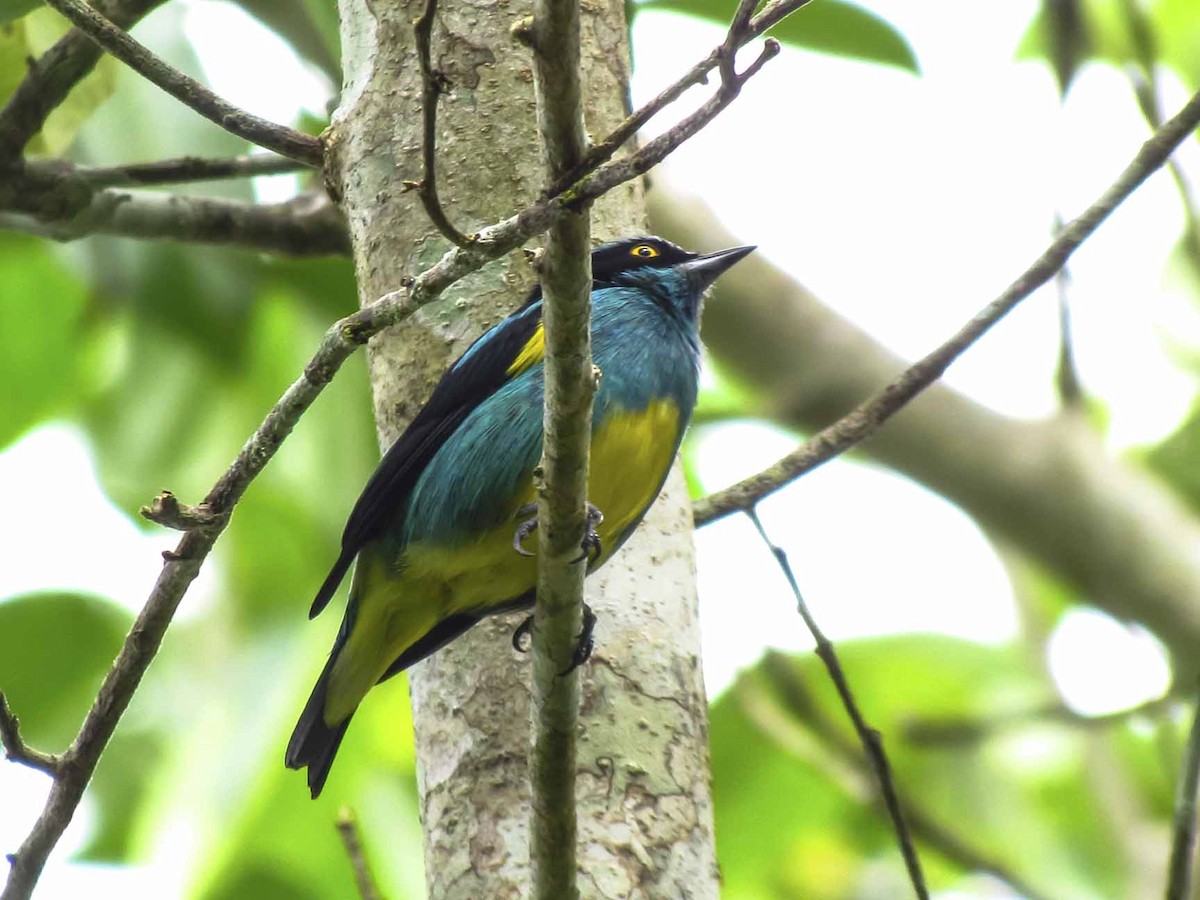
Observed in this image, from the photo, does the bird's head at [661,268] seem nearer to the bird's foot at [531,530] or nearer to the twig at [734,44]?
the bird's foot at [531,530]

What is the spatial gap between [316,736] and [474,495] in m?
0.69

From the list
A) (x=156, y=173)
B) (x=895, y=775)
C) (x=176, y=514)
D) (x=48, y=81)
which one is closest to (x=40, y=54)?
(x=48, y=81)

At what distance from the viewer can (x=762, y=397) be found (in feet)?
15.9

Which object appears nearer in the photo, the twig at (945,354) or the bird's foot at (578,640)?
the bird's foot at (578,640)

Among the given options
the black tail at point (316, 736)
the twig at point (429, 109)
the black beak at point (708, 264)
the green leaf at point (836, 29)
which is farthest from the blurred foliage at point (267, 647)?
the twig at point (429, 109)

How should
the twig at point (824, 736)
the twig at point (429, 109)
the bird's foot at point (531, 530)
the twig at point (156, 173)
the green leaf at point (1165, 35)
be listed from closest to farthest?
the twig at point (429, 109) < the bird's foot at point (531, 530) < the twig at point (156, 173) < the twig at point (824, 736) < the green leaf at point (1165, 35)

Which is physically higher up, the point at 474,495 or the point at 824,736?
the point at 824,736

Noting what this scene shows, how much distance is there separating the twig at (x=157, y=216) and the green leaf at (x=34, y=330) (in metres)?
0.81

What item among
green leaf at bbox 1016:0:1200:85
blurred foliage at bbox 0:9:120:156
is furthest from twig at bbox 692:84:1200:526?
green leaf at bbox 1016:0:1200:85

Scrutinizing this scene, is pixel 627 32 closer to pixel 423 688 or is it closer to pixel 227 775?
pixel 423 688

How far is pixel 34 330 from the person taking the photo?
189 inches

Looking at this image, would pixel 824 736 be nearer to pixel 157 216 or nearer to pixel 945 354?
pixel 945 354

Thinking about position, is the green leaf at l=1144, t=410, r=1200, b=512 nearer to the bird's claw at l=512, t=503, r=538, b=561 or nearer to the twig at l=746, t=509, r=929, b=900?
the twig at l=746, t=509, r=929, b=900

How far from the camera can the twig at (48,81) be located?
353 centimetres
